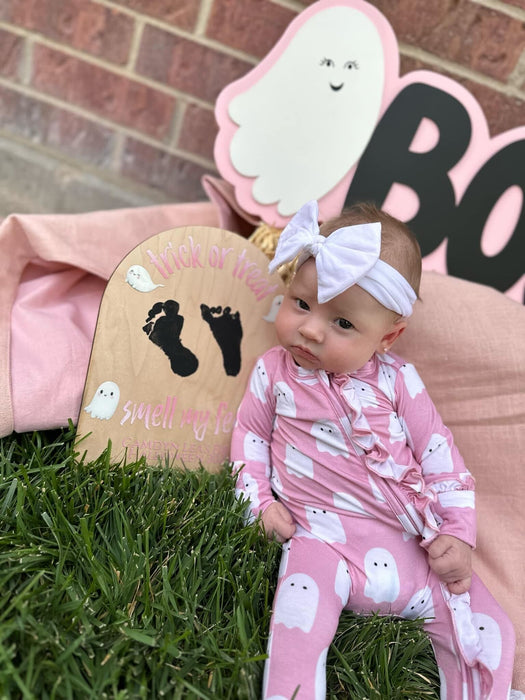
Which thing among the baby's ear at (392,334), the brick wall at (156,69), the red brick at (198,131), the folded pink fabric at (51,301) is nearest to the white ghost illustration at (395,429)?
the baby's ear at (392,334)

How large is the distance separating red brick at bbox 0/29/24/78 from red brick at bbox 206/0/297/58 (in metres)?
0.58

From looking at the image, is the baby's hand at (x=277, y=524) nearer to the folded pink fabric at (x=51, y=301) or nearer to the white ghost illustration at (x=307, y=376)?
the white ghost illustration at (x=307, y=376)

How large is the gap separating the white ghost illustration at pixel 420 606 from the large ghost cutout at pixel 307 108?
92cm

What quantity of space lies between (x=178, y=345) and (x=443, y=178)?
2.56 feet

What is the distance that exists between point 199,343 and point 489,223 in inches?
31.0

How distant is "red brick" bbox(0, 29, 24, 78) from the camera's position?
1.92m

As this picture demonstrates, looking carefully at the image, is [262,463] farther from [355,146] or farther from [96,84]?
[96,84]

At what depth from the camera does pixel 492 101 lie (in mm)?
1757

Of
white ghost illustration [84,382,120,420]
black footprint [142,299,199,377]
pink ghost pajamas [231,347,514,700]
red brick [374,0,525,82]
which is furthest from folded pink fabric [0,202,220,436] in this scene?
red brick [374,0,525,82]

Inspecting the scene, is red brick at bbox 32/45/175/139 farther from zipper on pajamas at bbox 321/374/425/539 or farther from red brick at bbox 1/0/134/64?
zipper on pajamas at bbox 321/374/425/539

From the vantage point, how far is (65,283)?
1.53m

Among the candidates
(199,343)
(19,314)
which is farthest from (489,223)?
(19,314)

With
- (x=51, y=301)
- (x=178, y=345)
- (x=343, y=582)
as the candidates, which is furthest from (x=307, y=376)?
(x=51, y=301)

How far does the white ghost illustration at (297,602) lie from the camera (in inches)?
43.9
